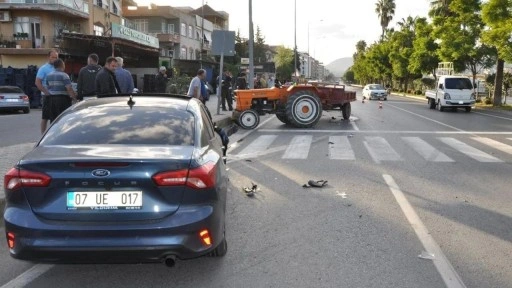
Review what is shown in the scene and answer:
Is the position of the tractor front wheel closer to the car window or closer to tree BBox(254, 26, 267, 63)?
the car window

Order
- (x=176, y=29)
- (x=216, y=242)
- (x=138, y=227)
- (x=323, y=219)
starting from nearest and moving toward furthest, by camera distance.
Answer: (x=138, y=227)
(x=216, y=242)
(x=323, y=219)
(x=176, y=29)

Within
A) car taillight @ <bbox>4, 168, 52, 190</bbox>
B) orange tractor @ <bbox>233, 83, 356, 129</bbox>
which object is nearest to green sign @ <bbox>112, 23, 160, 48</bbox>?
orange tractor @ <bbox>233, 83, 356, 129</bbox>

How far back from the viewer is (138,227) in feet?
12.2

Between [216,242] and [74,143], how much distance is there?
1436mm

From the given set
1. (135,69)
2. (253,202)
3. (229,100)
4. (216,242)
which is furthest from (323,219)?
(135,69)

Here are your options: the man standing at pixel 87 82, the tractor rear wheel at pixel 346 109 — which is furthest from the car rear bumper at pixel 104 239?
the tractor rear wheel at pixel 346 109

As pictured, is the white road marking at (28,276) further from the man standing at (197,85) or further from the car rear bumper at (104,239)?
the man standing at (197,85)

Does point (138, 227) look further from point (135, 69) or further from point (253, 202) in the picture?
point (135, 69)

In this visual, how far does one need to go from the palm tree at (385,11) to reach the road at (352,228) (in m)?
88.1

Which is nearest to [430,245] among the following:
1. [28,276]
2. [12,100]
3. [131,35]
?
[28,276]

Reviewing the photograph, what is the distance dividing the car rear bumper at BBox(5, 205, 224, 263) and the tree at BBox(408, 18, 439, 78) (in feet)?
153

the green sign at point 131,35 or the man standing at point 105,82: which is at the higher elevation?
the green sign at point 131,35

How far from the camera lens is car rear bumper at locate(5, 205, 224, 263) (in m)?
3.66

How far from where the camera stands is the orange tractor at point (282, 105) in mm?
16688
